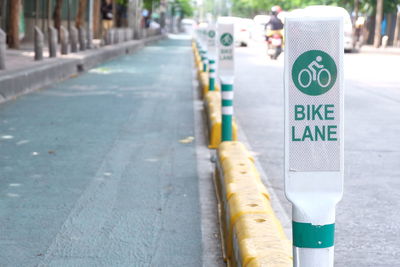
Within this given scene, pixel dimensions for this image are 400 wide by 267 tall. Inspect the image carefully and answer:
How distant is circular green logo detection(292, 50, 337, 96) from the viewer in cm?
284

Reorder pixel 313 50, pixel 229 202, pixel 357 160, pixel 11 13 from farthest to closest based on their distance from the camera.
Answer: pixel 11 13 < pixel 357 160 < pixel 229 202 < pixel 313 50

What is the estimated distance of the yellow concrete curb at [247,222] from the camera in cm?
393

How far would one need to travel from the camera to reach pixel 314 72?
2.86 metres

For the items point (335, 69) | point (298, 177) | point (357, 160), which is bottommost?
point (357, 160)

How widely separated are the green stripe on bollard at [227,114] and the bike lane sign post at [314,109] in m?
5.21

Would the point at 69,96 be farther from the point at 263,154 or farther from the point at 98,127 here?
the point at 263,154

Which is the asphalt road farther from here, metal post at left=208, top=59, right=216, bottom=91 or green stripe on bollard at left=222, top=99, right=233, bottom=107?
green stripe on bollard at left=222, top=99, right=233, bottom=107

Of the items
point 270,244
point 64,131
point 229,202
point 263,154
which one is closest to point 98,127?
point 64,131

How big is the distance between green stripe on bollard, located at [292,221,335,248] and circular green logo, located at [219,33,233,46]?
18.5 ft

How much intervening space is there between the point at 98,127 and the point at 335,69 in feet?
26.4

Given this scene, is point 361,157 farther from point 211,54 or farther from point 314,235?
point 314,235

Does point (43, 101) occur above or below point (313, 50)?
below

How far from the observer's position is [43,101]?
13.9 metres

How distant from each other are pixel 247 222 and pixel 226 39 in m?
4.30
